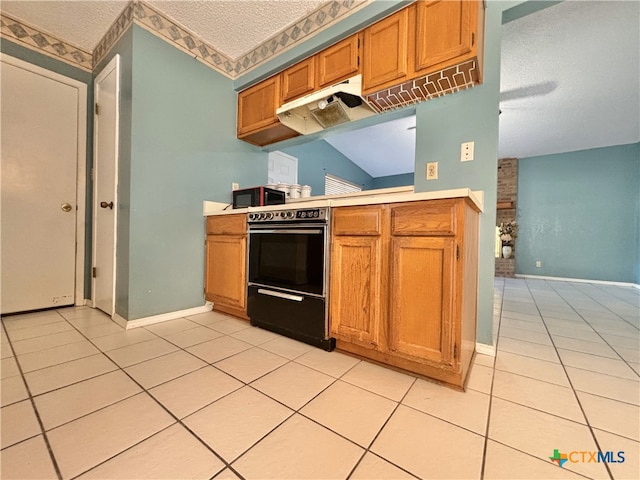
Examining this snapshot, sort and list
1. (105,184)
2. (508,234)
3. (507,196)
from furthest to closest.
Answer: (507,196) → (508,234) → (105,184)

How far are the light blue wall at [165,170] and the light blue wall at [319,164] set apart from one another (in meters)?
1.51

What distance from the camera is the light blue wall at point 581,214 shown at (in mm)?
4688

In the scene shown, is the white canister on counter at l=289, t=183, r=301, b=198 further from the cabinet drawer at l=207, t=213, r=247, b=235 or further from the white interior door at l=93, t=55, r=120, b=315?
the white interior door at l=93, t=55, r=120, b=315

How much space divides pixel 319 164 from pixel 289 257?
343cm

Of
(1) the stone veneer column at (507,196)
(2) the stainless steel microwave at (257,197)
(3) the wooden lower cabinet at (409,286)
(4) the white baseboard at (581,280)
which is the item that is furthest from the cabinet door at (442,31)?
(4) the white baseboard at (581,280)

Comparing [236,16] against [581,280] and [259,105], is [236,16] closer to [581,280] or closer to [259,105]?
[259,105]

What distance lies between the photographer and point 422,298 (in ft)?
4.09

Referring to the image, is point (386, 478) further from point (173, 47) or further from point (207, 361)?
point (173, 47)

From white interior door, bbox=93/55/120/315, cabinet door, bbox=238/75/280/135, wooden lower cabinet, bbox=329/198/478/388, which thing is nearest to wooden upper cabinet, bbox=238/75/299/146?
cabinet door, bbox=238/75/280/135

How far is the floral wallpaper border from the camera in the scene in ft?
6.51

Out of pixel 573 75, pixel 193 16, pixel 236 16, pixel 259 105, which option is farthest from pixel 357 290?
pixel 573 75

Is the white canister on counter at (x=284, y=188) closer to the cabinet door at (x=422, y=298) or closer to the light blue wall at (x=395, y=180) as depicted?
the cabinet door at (x=422, y=298)

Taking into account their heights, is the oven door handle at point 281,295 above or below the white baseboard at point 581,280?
above

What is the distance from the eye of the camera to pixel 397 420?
0.99 metres
